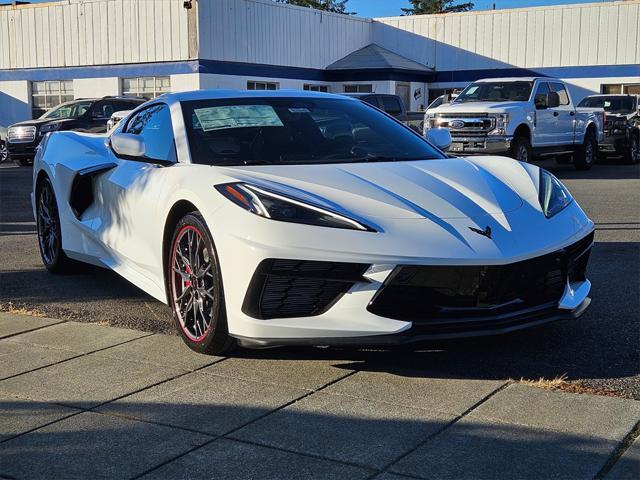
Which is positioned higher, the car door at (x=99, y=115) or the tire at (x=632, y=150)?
the car door at (x=99, y=115)

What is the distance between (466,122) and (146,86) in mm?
18654

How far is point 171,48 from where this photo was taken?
103 ft

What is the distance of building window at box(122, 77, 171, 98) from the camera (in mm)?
31850

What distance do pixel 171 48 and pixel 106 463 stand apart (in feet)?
96.6

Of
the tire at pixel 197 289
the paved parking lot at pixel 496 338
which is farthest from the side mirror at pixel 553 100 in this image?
the tire at pixel 197 289

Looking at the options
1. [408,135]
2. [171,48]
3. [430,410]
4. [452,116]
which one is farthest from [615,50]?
[430,410]

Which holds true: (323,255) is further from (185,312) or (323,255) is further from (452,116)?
(452,116)

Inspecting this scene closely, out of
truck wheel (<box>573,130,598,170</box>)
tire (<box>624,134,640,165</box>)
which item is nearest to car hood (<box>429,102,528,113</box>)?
truck wheel (<box>573,130,598,170</box>)

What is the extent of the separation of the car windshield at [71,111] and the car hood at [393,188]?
19131 millimetres

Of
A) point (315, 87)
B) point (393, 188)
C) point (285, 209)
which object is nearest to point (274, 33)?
point (315, 87)

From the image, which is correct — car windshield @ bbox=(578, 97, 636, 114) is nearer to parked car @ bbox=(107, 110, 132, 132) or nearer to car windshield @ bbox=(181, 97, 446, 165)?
parked car @ bbox=(107, 110, 132, 132)

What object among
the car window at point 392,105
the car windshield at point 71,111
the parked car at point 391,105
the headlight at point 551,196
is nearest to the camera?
the headlight at point 551,196

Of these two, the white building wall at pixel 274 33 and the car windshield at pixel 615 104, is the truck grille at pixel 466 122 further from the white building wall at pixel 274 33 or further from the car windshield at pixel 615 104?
the white building wall at pixel 274 33

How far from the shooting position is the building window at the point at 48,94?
113 feet
